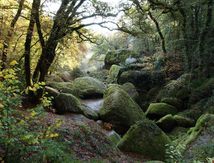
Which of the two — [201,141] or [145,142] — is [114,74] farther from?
[201,141]

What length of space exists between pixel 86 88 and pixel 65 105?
662cm

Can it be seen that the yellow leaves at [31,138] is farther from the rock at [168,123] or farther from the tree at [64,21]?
the rock at [168,123]

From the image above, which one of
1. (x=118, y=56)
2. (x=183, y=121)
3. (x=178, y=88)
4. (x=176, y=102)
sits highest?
(x=118, y=56)

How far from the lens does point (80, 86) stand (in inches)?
901

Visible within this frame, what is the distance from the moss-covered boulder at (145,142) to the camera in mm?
12320

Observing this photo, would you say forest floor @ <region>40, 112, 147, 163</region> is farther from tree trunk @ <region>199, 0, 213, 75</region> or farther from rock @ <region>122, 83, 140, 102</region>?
rock @ <region>122, 83, 140, 102</region>

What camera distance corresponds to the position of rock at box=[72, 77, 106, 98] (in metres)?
22.1

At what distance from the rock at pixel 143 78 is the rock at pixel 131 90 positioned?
910mm

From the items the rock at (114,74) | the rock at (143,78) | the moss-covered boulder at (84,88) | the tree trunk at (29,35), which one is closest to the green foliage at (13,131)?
the tree trunk at (29,35)

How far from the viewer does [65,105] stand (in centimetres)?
1628

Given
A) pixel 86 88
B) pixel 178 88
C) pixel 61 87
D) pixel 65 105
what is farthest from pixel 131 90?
pixel 65 105

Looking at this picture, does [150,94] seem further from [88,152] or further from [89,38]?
[88,152]

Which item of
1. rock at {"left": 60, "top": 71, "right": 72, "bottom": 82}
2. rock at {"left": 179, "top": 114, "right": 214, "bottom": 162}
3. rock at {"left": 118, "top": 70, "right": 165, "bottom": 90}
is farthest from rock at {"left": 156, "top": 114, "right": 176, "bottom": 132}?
rock at {"left": 60, "top": 71, "right": 72, "bottom": 82}

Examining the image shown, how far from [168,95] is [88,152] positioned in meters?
12.0
